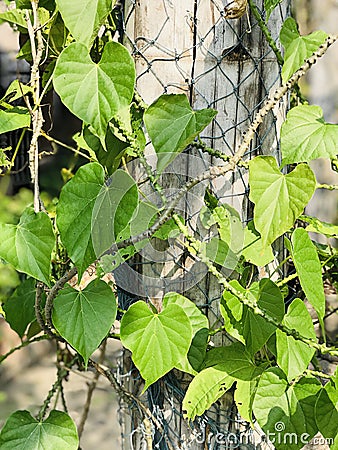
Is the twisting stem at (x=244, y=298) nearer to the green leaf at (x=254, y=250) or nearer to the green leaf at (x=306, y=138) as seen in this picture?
the green leaf at (x=254, y=250)

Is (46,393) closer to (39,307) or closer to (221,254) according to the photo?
(39,307)

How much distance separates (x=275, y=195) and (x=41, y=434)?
0.56 meters

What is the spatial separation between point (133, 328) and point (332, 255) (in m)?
0.39

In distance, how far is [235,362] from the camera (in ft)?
3.59

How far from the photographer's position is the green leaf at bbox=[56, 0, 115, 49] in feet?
2.94

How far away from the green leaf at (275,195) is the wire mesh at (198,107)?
0.43 feet

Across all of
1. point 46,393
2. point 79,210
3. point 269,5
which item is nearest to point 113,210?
point 79,210

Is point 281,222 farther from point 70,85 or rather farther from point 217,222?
point 70,85

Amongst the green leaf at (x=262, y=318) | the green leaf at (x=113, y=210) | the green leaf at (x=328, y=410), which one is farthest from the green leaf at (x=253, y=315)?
the green leaf at (x=113, y=210)

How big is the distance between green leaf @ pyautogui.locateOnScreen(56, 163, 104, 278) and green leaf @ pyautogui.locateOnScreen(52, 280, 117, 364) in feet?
0.36

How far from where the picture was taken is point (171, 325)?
1005 mm

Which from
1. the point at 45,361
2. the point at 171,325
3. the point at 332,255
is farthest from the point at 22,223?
the point at 45,361

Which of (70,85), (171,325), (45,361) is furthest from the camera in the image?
(45,361)

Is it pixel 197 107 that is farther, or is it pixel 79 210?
pixel 197 107
